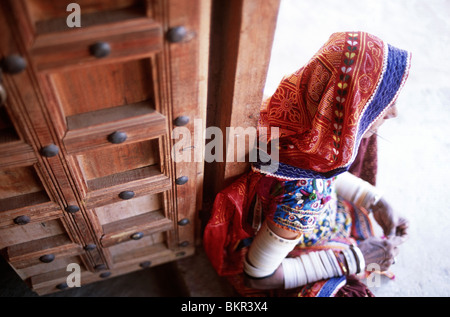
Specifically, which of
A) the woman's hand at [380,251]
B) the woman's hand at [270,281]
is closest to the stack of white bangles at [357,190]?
the woman's hand at [380,251]

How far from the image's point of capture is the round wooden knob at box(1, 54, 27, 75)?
617mm

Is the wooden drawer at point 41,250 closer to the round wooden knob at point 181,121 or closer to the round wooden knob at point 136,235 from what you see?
the round wooden knob at point 136,235

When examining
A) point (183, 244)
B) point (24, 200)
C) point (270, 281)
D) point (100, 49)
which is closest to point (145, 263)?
point (183, 244)

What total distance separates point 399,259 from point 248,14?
1.34 m

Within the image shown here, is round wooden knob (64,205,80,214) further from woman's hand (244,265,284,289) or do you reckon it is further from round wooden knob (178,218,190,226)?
woman's hand (244,265,284,289)

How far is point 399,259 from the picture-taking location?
1.59 metres

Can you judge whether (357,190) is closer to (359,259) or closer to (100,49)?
(359,259)

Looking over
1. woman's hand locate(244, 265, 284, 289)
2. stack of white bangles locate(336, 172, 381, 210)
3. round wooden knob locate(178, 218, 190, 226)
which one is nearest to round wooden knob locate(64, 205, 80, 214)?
round wooden knob locate(178, 218, 190, 226)

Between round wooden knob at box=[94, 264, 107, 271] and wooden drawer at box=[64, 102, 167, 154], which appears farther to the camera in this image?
round wooden knob at box=[94, 264, 107, 271]

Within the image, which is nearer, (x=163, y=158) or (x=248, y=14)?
(x=248, y=14)

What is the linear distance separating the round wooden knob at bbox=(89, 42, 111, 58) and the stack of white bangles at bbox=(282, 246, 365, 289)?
0.98 m

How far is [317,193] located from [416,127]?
0.90m
